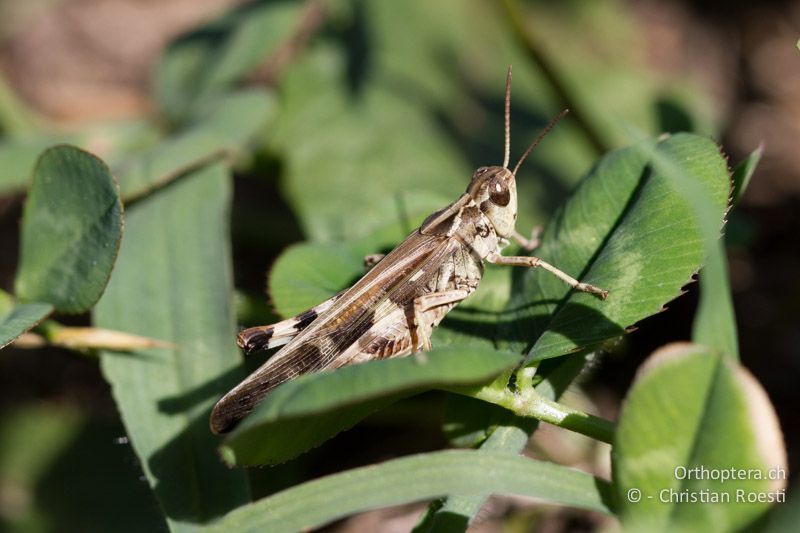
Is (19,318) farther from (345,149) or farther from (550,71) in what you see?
(550,71)

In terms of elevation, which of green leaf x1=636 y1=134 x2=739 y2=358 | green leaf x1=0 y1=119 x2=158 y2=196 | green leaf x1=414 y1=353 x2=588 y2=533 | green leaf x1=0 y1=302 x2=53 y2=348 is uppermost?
green leaf x1=0 y1=119 x2=158 y2=196

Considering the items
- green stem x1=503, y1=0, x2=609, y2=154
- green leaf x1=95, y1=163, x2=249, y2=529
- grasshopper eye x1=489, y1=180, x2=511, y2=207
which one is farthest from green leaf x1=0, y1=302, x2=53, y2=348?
green stem x1=503, y1=0, x2=609, y2=154

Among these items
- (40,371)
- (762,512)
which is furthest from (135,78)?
(762,512)

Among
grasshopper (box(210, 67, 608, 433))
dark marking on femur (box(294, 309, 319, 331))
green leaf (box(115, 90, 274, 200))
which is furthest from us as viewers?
green leaf (box(115, 90, 274, 200))

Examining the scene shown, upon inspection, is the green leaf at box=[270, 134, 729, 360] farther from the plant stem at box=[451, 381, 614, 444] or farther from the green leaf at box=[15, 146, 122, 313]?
the green leaf at box=[15, 146, 122, 313]

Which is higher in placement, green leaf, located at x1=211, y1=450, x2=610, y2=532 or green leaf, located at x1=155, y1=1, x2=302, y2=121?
green leaf, located at x1=155, y1=1, x2=302, y2=121
